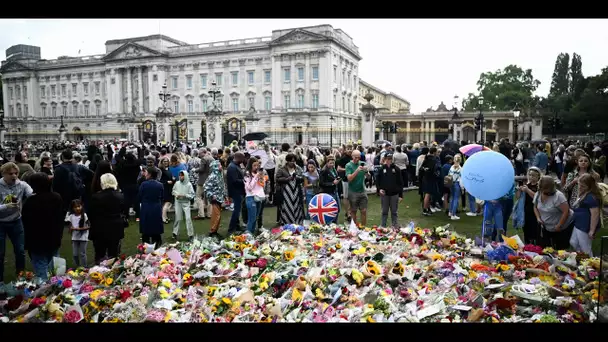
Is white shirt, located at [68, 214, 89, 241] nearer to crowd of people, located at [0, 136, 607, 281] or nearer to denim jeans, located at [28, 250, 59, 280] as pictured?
crowd of people, located at [0, 136, 607, 281]

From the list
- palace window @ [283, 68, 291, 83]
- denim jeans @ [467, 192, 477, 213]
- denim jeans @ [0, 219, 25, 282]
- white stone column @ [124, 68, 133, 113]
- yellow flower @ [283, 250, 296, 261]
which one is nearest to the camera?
yellow flower @ [283, 250, 296, 261]

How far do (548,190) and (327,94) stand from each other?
4997 cm

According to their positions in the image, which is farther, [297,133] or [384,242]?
[297,133]

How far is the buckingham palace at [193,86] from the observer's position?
55.5 m

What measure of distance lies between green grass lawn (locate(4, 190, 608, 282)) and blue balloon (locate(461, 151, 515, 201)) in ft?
7.85

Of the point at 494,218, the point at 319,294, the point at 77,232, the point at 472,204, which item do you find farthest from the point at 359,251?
the point at 472,204

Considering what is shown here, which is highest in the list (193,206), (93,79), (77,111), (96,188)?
(93,79)

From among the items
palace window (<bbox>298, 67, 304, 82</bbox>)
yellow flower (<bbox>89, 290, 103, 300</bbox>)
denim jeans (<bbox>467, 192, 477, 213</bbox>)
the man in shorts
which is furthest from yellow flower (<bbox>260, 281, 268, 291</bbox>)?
palace window (<bbox>298, 67, 304, 82</bbox>)

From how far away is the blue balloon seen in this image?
22.5 ft

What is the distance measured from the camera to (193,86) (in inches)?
2516

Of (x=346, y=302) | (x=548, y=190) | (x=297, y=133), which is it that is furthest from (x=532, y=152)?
(x=297, y=133)

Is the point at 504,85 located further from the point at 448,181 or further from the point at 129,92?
the point at 448,181
